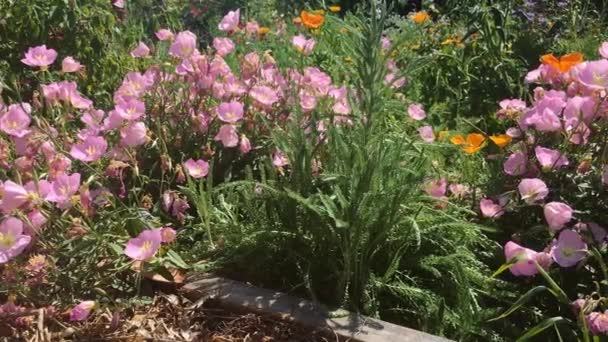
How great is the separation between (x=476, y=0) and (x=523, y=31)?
372 millimetres

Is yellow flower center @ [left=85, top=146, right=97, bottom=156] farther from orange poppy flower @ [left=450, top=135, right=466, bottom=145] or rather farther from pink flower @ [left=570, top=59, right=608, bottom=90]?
pink flower @ [left=570, top=59, right=608, bottom=90]

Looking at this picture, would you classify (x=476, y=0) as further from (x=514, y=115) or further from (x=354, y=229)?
(x=354, y=229)

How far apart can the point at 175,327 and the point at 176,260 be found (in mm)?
196

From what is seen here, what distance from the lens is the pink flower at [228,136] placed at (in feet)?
7.76

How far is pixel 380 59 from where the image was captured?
201cm

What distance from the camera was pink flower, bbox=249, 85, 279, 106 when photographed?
246 centimetres

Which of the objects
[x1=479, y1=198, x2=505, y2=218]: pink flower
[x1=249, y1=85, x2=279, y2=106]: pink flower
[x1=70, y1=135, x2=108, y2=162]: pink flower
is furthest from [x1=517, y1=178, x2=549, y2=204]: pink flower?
[x1=70, y1=135, x2=108, y2=162]: pink flower

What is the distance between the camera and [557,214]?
2.02 metres

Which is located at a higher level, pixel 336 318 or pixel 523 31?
pixel 523 31

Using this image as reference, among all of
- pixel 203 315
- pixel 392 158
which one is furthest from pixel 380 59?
pixel 203 315

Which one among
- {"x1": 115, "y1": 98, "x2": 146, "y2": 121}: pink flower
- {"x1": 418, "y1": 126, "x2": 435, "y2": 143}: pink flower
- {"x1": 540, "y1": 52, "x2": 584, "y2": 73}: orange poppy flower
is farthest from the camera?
{"x1": 418, "y1": 126, "x2": 435, "y2": 143}: pink flower

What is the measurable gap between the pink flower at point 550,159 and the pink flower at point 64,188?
1.38 m

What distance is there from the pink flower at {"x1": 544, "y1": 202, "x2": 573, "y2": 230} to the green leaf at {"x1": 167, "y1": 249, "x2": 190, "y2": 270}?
42.4 inches

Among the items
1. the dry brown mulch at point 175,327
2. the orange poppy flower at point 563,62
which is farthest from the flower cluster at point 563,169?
the dry brown mulch at point 175,327
